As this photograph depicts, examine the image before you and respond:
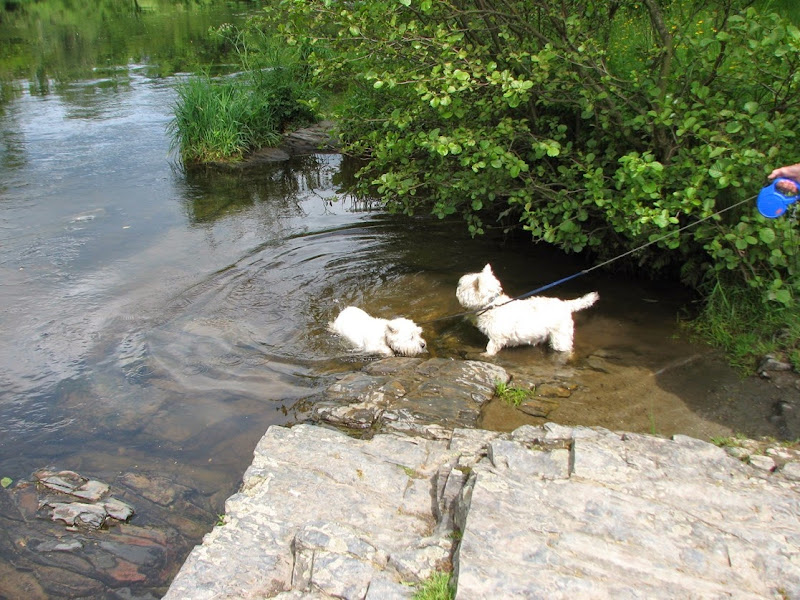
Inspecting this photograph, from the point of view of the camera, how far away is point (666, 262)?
7.37 metres

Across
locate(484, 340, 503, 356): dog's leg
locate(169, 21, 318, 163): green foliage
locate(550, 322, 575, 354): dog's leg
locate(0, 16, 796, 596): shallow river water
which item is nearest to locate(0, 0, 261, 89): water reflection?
locate(169, 21, 318, 163): green foliage

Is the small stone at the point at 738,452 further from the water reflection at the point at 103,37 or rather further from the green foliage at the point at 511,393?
the water reflection at the point at 103,37

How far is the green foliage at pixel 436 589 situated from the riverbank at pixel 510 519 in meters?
0.06

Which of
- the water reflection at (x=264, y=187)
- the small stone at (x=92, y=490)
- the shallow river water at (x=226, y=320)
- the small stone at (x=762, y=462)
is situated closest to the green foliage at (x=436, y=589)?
the shallow river water at (x=226, y=320)

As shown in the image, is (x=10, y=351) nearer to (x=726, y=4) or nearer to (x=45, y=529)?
(x=45, y=529)

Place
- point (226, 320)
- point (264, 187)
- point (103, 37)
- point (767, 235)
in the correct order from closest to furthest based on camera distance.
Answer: point (767, 235) < point (226, 320) < point (264, 187) < point (103, 37)

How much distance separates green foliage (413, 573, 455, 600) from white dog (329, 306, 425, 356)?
332 centimetres

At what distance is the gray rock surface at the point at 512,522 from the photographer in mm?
3275

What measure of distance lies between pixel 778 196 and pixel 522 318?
2.52 m

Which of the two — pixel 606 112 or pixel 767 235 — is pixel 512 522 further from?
pixel 606 112

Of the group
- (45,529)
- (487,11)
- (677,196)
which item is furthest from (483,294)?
(45,529)

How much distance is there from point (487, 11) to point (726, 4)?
88.9 inches

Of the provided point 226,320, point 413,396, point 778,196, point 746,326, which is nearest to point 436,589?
point 413,396

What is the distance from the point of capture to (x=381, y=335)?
21.6 ft
